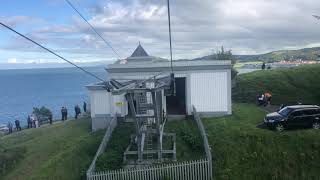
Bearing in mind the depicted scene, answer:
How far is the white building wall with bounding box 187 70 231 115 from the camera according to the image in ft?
120

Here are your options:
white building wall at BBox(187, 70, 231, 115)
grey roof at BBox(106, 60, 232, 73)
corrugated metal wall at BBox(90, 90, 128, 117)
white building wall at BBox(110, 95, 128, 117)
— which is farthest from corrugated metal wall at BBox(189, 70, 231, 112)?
corrugated metal wall at BBox(90, 90, 128, 117)

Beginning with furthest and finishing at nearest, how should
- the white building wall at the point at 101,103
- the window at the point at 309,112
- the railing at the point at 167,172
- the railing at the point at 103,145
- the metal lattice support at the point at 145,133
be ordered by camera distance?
the white building wall at the point at 101,103 < the window at the point at 309,112 < the metal lattice support at the point at 145,133 < the railing at the point at 103,145 < the railing at the point at 167,172

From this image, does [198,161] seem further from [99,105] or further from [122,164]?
[99,105]

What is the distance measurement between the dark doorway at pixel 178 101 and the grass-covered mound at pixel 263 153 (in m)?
5.98

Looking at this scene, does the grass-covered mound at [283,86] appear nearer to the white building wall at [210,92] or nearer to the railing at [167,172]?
the white building wall at [210,92]

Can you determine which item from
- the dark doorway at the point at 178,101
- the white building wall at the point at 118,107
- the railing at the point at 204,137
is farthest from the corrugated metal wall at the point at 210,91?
the white building wall at the point at 118,107

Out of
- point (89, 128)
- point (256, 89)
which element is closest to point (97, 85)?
point (89, 128)

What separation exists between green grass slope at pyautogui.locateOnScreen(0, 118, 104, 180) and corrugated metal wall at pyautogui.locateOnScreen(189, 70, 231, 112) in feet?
25.2

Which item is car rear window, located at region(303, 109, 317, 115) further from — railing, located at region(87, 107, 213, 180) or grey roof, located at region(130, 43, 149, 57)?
grey roof, located at region(130, 43, 149, 57)

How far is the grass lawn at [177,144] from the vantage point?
2838 cm

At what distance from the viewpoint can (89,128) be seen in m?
38.5

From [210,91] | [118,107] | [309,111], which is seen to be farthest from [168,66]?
[309,111]

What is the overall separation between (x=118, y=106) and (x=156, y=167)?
34.4 feet

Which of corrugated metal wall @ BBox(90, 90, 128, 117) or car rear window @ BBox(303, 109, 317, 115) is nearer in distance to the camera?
car rear window @ BBox(303, 109, 317, 115)
